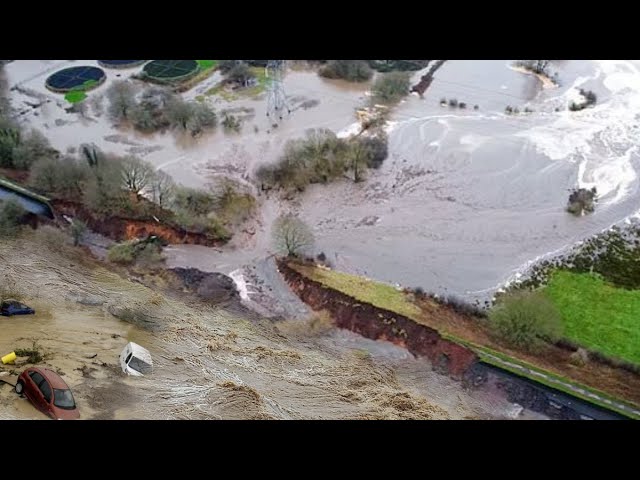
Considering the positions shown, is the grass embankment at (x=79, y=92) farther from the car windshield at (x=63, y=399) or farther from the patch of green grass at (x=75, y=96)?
the car windshield at (x=63, y=399)

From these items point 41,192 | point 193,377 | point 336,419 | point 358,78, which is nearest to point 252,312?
point 193,377

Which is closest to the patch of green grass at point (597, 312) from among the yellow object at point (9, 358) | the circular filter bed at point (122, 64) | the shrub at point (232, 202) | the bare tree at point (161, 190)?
the shrub at point (232, 202)

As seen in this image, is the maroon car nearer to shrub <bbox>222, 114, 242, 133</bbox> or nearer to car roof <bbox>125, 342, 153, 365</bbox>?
car roof <bbox>125, 342, 153, 365</bbox>

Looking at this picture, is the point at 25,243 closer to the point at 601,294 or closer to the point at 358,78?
the point at 358,78

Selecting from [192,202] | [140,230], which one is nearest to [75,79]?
[192,202]

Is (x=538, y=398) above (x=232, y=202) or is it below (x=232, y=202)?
below

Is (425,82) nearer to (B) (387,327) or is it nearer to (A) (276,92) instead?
(A) (276,92)

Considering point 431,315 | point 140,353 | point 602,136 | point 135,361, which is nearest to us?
point 135,361
